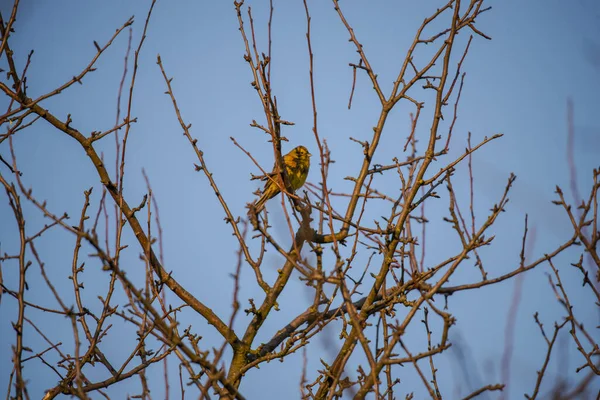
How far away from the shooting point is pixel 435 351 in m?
2.81

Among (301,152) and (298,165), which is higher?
(301,152)

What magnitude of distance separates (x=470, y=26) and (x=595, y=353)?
2.37m

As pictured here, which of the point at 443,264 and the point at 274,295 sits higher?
the point at 274,295

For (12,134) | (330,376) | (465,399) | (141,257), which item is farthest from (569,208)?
(12,134)

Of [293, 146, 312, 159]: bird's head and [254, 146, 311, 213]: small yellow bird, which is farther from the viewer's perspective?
[293, 146, 312, 159]: bird's head

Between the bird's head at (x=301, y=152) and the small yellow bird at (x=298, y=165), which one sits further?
the bird's head at (x=301, y=152)

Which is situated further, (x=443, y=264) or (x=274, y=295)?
(x=274, y=295)

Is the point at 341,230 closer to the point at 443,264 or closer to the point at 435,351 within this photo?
the point at 443,264

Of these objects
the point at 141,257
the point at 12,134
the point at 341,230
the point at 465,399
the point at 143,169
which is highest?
the point at 12,134

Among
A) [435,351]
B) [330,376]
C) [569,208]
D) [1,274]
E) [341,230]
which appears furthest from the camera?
[341,230]

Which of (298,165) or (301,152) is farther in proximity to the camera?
(301,152)

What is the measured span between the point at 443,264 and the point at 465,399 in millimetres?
1174

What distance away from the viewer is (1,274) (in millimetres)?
3301

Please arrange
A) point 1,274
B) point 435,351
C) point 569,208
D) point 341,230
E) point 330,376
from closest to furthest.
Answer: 1. point 435,351
2. point 1,274
3. point 569,208
4. point 330,376
5. point 341,230
